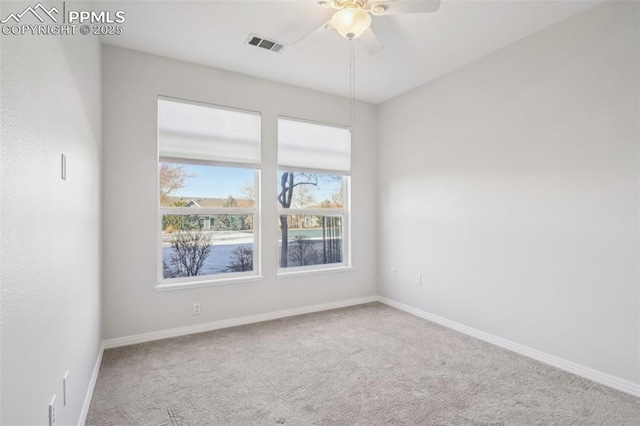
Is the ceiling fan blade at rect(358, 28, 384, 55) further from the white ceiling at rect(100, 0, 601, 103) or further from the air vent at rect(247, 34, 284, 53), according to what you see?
the air vent at rect(247, 34, 284, 53)

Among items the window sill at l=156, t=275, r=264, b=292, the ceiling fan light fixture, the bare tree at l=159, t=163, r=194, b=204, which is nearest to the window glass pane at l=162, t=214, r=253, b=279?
the window sill at l=156, t=275, r=264, b=292

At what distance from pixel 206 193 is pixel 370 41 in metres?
2.23

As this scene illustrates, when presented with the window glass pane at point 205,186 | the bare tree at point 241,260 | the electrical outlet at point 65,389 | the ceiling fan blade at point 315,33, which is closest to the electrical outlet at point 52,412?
the electrical outlet at point 65,389

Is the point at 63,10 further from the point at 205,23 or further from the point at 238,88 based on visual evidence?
the point at 238,88

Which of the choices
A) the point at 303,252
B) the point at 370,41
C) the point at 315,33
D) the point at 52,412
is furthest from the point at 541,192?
the point at 52,412

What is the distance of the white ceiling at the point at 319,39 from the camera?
2537 mm

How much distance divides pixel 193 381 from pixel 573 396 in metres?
2.67

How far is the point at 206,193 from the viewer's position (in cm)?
361

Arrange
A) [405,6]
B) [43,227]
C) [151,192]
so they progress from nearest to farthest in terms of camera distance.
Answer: [43,227] < [405,6] < [151,192]

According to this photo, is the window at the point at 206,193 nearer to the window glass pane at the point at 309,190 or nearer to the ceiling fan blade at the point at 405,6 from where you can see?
the window glass pane at the point at 309,190

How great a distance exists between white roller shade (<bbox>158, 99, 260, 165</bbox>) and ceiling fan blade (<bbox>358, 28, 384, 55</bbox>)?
170 cm

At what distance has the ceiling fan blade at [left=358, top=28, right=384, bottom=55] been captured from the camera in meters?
2.35

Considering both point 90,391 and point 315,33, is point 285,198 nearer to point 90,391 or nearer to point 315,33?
point 315,33

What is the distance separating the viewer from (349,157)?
4535 mm
